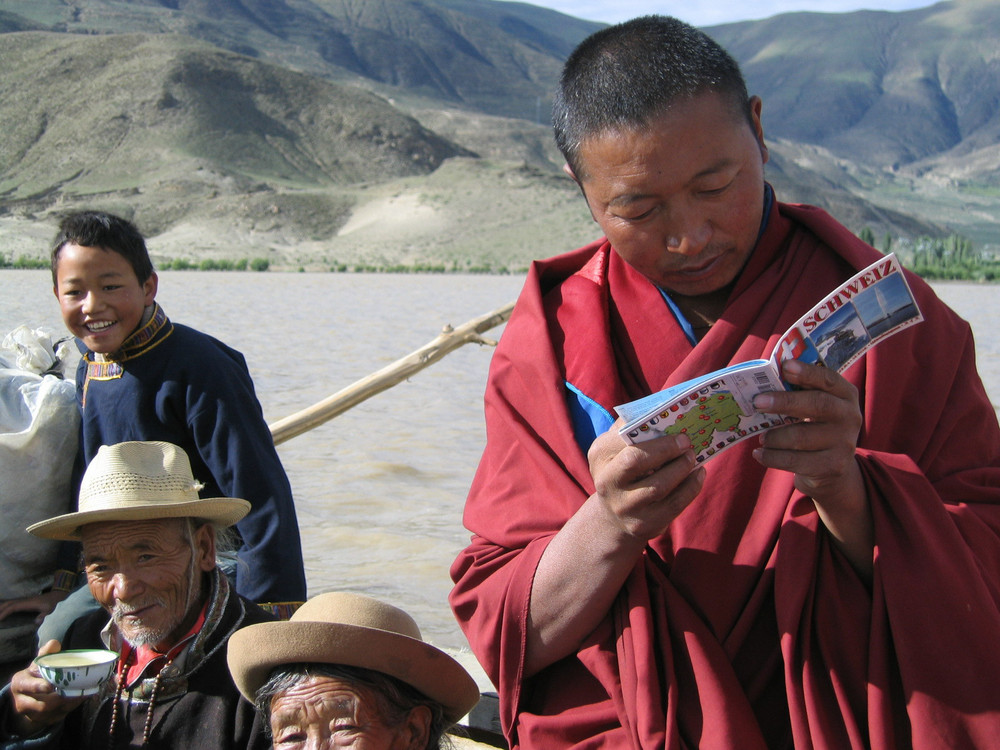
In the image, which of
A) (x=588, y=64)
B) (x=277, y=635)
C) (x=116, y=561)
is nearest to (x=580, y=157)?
(x=588, y=64)

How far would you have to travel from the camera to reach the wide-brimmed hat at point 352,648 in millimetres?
2008

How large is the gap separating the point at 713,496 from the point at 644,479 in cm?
22

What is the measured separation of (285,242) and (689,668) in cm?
5419

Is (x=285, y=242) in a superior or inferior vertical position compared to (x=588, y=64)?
inferior

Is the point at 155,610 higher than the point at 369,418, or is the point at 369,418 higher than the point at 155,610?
the point at 155,610

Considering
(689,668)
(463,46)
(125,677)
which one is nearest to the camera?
(689,668)

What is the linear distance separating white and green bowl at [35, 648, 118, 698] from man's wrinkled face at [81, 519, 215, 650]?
1.25 feet

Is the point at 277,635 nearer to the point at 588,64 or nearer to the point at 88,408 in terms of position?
the point at 588,64

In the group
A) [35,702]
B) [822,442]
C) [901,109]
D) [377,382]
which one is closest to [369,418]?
[377,382]

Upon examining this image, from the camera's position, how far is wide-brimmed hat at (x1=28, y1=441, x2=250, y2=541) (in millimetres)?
2508

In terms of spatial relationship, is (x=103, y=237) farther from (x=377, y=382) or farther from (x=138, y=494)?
(x=377, y=382)

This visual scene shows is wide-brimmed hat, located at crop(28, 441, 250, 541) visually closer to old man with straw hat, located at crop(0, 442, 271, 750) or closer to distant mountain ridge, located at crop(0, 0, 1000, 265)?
old man with straw hat, located at crop(0, 442, 271, 750)

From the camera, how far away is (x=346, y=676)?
6.75 ft

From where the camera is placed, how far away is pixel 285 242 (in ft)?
178
